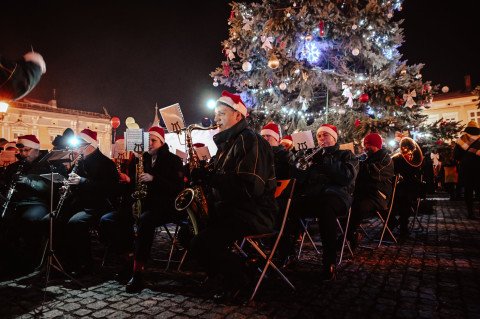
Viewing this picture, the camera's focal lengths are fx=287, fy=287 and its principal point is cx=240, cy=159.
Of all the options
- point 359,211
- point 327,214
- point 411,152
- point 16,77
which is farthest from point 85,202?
point 411,152

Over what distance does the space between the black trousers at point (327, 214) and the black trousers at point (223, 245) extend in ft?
4.31

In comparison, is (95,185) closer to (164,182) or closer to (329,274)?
(164,182)

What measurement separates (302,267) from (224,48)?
9.39 metres

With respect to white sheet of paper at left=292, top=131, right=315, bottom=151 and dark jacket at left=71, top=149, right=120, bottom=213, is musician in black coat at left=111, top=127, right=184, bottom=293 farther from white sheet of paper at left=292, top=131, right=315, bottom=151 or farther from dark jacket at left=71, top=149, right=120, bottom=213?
white sheet of paper at left=292, top=131, right=315, bottom=151

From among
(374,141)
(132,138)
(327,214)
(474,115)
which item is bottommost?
(327,214)

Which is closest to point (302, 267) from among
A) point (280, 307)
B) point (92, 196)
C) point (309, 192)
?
point (309, 192)

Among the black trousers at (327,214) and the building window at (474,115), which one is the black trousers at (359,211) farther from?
the building window at (474,115)

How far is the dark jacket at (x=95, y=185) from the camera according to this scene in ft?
13.5

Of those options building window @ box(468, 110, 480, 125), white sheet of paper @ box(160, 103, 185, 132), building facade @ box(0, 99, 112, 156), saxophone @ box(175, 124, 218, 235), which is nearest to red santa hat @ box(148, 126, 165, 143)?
white sheet of paper @ box(160, 103, 185, 132)

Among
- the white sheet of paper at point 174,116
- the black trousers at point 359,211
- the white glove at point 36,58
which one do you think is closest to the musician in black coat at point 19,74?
the white glove at point 36,58

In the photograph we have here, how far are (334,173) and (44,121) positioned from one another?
57.3 meters

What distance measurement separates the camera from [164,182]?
389 centimetres

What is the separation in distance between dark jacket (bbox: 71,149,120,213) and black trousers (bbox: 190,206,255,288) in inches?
84.6

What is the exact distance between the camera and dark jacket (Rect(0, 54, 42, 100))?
202 cm
